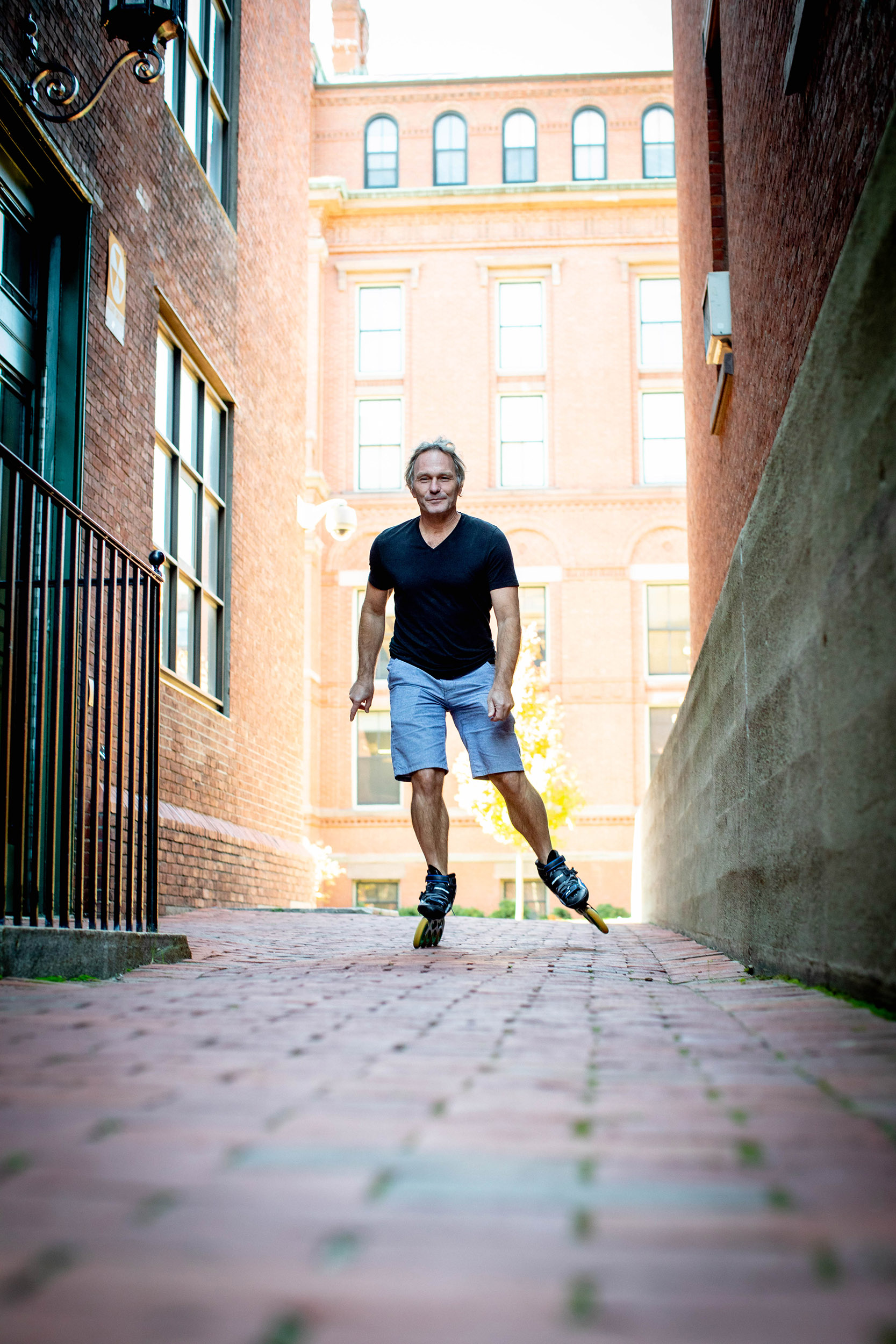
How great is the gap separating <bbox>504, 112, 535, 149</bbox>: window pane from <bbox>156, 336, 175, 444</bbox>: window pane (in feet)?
72.3

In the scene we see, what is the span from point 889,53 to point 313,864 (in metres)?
11.9

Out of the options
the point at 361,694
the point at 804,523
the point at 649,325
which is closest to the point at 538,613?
the point at 649,325

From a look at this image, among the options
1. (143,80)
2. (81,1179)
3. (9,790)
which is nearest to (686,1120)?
(81,1179)

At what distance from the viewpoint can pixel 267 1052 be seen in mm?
2258

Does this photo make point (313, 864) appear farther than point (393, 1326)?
Yes

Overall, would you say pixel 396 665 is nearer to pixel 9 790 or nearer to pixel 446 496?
pixel 446 496

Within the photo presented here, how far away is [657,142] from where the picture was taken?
94.0 feet

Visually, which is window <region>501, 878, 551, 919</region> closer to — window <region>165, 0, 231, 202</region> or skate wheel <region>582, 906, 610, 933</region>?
window <region>165, 0, 231, 202</region>

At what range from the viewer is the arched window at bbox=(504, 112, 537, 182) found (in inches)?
1137

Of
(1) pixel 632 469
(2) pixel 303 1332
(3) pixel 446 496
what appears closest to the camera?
(2) pixel 303 1332

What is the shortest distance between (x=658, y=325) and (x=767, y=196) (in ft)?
78.2

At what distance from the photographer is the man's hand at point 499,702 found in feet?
16.8

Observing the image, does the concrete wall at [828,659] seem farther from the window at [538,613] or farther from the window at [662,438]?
the window at [662,438]

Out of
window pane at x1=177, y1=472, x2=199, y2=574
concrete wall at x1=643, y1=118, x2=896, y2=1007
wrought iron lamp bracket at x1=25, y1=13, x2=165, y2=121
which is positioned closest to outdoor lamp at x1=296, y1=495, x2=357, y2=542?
window pane at x1=177, y1=472, x2=199, y2=574
